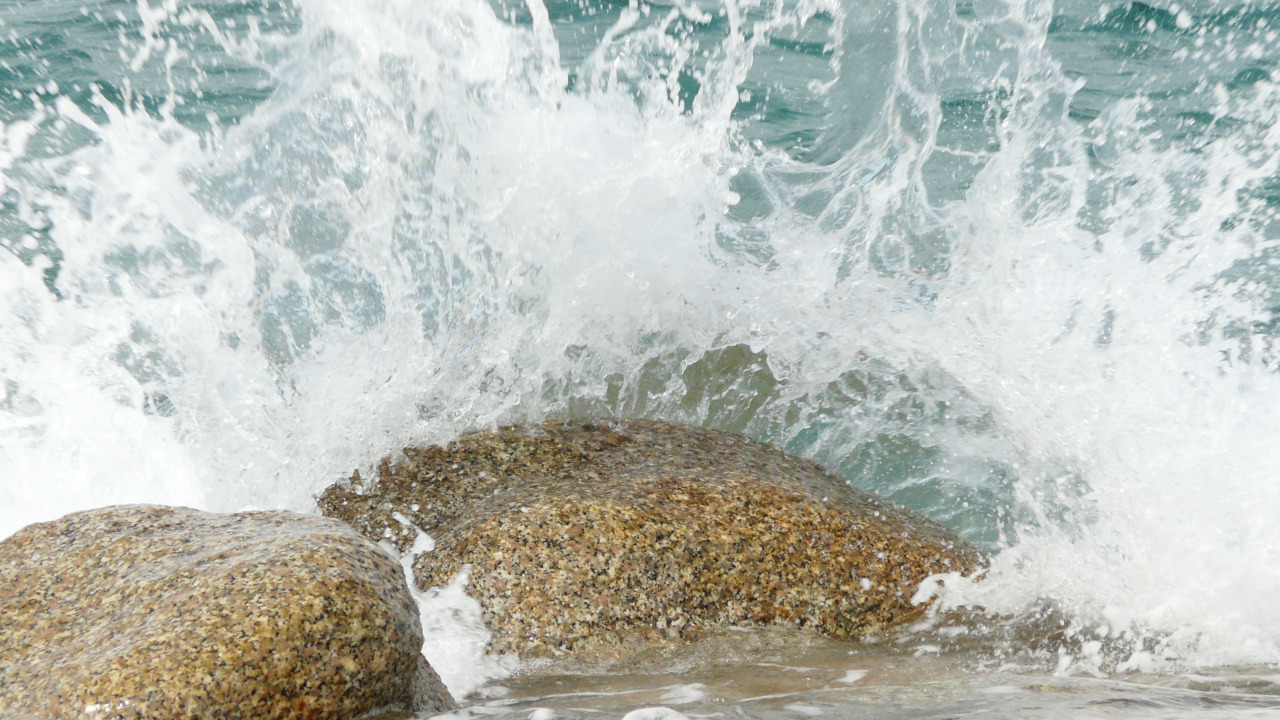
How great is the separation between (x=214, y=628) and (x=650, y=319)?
2.99m

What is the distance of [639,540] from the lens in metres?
3.42

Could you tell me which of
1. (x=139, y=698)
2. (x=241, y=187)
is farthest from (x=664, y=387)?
(x=139, y=698)

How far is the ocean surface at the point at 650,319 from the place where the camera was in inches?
155

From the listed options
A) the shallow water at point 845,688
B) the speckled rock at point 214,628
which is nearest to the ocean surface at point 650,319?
the shallow water at point 845,688

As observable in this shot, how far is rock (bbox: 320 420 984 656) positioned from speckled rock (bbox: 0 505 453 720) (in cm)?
62

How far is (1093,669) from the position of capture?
9.93 ft

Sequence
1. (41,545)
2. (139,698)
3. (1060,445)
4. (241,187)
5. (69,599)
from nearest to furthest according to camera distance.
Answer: (139,698) → (69,599) → (41,545) → (1060,445) → (241,187)

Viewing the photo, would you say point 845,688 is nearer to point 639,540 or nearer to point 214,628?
point 639,540

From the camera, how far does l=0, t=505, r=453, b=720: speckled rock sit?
7.30ft

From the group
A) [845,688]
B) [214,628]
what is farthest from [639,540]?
[214,628]

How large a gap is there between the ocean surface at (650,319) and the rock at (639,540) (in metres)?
0.18

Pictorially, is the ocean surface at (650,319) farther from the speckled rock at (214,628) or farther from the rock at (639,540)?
the speckled rock at (214,628)

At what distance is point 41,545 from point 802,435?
3.30m

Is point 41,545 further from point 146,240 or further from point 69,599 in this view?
point 146,240
